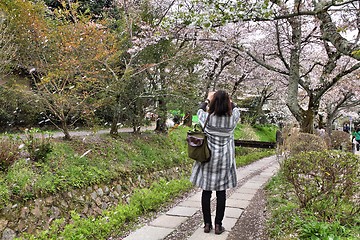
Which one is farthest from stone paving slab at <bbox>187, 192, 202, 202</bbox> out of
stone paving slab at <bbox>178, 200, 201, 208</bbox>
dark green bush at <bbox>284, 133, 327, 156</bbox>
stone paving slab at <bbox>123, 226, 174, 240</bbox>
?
dark green bush at <bbox>284, 133, 327, 156</bbox>

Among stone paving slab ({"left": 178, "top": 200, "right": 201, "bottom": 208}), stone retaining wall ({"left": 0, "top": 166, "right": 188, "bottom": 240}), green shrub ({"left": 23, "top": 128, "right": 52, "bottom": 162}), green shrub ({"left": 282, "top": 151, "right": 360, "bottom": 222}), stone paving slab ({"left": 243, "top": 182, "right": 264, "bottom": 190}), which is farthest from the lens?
stone paving slab ({"left": 243, "top": 182, "right": 264, "bottom": 190})

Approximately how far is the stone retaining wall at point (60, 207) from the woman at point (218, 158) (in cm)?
247

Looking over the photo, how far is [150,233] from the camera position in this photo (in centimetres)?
329

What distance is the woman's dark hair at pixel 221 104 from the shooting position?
2977mm

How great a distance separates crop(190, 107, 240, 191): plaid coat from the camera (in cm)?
301

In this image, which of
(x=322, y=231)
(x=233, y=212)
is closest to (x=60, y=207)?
(x=233, y=212)

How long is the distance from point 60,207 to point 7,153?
1.09 m

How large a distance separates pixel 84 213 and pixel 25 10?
5008 millimetres

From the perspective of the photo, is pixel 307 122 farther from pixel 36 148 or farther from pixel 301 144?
pixel 36 148

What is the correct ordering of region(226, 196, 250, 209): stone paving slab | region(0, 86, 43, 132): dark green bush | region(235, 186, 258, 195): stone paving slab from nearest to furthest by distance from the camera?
region(226, 196, 250, 209): stone paving slab < region(235, 186, 258, 195): stone paving slab < region(0, 86, 43, 132): dark green bush

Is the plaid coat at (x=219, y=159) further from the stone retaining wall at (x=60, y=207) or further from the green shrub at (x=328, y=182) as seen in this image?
the stone retaining wall at (x=60, y=207)

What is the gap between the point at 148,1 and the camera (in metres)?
8.34

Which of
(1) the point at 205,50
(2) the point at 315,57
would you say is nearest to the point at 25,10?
(1) the point at 205,50

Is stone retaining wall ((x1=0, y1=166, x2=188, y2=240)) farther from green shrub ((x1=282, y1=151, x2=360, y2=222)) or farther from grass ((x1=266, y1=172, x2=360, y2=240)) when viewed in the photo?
green shrub ((x1=282, y1=151, x2=360, y2=222))
